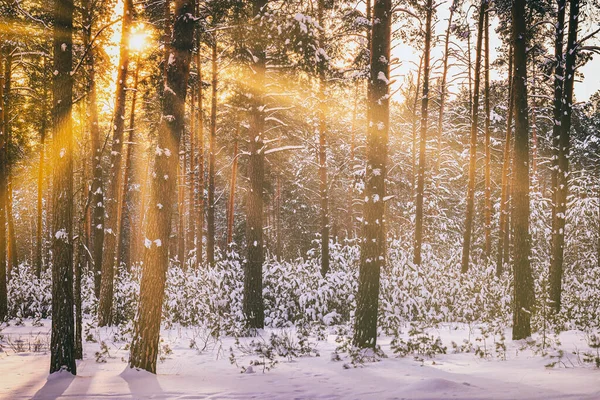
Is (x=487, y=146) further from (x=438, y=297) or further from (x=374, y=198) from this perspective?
(x=374, y=198)

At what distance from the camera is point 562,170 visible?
40.9 feet

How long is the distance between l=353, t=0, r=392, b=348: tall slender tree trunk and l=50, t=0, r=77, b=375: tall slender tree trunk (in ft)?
A: 17.3

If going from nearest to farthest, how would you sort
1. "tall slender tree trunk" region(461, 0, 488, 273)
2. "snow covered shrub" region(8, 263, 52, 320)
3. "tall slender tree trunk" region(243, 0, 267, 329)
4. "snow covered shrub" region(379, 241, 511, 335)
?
"tall slender tree trunk" region(243, 0, 267, 329) < "snow covered shrub" region(379, 241, 511, 335) < "snow covered shrub" region(8, 263, 52, 320) < "tall slender tree trunk" region(461, 0, 488, 273)

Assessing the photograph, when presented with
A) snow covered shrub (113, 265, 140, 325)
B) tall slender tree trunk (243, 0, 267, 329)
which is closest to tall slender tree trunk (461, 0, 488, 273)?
tall slender tree trunk (243, 0, 267, 329)

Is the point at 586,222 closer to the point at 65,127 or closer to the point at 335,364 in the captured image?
the point at 335,364

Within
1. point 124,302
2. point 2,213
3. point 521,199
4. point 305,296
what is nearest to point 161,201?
point 305,296

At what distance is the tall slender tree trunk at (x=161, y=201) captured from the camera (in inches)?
261

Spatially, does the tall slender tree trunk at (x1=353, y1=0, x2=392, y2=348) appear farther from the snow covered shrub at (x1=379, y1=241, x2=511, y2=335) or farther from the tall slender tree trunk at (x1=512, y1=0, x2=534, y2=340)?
the snow covered shrub at (x1=379, y1=241, x2=511, y2=335)

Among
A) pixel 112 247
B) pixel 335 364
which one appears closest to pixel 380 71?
pixel 335 364

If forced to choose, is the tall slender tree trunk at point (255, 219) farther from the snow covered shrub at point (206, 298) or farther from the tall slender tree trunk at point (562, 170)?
the tall slender tree trunk at point (562, 170)

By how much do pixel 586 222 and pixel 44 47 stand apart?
33614 mm

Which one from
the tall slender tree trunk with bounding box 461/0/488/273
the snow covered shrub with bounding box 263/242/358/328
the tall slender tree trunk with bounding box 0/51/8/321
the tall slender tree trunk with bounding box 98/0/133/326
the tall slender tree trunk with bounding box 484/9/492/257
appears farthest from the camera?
the tall slender tree trunk with bounding box 484/9/492/257

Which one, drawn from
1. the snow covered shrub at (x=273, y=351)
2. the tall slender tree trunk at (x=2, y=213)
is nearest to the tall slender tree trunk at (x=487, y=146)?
the snow covered shrub at (x=273, y=351)

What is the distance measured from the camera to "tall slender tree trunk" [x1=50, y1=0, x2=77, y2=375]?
21.6 ft
